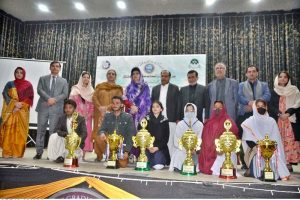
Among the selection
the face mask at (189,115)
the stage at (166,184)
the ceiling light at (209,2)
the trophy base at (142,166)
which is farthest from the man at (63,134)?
the ceiling light at (209,2)

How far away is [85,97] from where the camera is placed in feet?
15.2

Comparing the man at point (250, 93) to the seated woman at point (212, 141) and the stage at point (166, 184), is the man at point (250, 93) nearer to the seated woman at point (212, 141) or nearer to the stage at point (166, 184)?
the seated woman at point (212, 141)

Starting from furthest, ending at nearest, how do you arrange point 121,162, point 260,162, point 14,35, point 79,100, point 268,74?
1. point 14,35
2. point 268,74
3. point 79,100
4. point 121,162
5. point 260,162

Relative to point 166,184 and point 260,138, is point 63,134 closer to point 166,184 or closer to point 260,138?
point 166,184

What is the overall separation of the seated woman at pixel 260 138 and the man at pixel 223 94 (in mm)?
573

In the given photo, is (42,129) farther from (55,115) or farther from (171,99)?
(171,99)

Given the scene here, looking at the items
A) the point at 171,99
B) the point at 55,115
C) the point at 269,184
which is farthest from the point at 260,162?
the point at 55,115

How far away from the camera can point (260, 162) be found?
119 inches

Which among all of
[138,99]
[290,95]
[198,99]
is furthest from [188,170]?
[290,95]

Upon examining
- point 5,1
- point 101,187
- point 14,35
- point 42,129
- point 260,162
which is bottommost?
point 101,187

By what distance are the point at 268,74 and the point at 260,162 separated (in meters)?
2.71

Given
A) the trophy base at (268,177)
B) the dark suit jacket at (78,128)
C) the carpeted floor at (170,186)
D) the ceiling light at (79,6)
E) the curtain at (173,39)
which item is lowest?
the carpeted floor at (170,186)

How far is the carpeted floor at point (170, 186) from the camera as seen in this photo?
254cm

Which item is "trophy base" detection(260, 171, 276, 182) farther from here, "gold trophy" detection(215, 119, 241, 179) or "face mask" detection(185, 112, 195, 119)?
"face mask" detection(185, 112, 195, 119)
